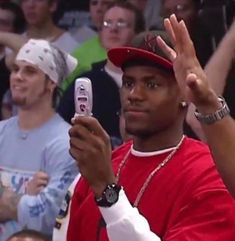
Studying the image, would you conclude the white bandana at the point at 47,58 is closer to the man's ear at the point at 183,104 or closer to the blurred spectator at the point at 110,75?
the blurred spectator at the point at 110,75

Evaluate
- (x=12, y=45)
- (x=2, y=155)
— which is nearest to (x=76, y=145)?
(x=2, y=155)

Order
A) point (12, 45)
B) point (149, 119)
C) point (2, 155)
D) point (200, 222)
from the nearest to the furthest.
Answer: point (200, 222) < point (149, 119) < point (2, 155) < point (12, 45)

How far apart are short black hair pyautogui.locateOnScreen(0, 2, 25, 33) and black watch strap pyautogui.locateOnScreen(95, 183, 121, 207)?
424 centimetres

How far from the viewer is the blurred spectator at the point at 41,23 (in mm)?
6938

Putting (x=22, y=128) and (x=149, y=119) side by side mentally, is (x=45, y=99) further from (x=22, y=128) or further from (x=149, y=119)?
(x=149, y=119)

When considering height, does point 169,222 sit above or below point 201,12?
above

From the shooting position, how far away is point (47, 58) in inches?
211

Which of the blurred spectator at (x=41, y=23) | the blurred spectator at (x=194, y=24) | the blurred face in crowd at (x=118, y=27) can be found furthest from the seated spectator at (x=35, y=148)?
the blurred spectator at (x=41, y=23)

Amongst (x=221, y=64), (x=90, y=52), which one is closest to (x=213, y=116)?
(x=221, y=64)

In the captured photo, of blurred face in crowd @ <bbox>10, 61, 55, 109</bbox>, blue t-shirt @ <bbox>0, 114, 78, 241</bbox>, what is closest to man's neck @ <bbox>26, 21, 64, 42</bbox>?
blurred face in crowd @ <bbox>10, 61, 55, 109</bbox>

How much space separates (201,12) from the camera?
214 inches

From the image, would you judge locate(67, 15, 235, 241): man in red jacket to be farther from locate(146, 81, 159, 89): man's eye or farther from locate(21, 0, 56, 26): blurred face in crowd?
locate(21, 0, 56, 26): blurred face in crowd

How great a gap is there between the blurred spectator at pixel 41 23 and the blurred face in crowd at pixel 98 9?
23 centimetres

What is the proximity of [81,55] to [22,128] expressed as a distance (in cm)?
143
